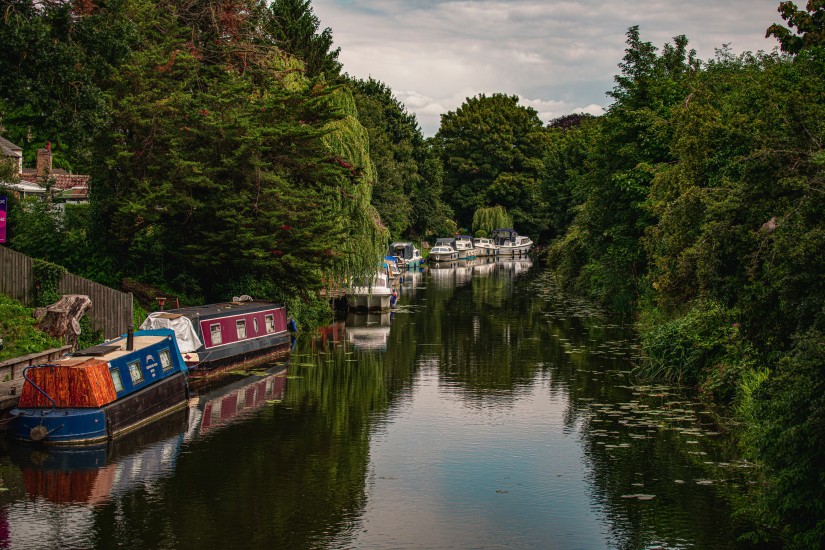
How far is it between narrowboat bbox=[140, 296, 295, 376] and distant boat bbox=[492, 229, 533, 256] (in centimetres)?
7483

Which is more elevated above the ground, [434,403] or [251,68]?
[251,68]

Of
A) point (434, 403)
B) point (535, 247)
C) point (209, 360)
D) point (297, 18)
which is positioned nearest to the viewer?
point (434, 403)

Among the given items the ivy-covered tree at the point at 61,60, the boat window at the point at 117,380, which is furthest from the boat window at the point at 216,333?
the boat window at the point at 117,380

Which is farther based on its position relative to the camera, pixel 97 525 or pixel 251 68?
pixel 251 68

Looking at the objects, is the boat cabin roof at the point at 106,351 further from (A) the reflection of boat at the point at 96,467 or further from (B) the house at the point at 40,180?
(B) the house at the point at 40,180

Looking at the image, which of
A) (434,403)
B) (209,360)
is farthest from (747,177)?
(209,360)

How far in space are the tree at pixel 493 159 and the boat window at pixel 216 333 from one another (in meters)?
85.2

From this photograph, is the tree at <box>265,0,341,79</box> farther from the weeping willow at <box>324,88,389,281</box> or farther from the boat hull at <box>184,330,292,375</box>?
the boat hull at <box>184,330,292,375</box>

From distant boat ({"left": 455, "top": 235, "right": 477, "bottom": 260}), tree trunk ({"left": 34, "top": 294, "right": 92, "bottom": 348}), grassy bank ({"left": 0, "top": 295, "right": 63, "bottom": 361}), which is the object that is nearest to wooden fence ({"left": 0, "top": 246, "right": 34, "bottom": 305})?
grassy bank ({"left": 0, "top": 295, "right": 63, "bottom": 361})

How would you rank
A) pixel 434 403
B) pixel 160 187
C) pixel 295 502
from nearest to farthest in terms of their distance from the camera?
pixel 295 502, pixel 434 403, pixel 160 187

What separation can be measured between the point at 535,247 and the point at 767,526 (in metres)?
102

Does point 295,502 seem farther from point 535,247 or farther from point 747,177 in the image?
point 535,247

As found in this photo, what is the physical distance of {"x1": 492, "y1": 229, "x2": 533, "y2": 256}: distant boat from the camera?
107 m

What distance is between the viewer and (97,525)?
15398mm
